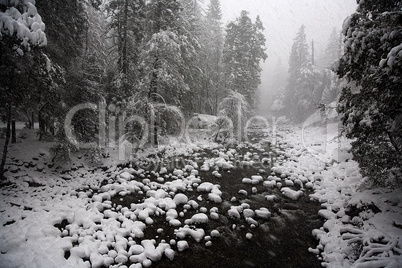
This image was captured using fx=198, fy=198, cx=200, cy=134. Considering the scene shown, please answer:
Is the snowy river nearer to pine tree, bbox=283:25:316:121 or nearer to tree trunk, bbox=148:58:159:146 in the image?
tree trunk, bbox=148:58:159:146

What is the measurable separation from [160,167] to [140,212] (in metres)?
4.28

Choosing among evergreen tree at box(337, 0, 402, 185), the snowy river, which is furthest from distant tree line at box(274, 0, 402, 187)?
the snowy river

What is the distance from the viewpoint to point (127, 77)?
12586 millimetres

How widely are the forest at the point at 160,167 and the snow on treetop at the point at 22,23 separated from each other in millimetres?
33

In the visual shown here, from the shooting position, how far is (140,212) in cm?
673

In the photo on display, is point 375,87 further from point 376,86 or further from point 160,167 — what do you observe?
point 160,167

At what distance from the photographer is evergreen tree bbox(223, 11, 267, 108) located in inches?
725

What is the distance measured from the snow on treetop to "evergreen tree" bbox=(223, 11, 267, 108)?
14.5 m

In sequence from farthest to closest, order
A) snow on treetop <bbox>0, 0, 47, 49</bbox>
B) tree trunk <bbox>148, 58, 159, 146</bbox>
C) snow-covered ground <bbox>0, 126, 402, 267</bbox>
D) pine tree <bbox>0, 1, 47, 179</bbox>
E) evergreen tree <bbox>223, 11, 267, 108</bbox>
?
evergreen tree <bbox>223, 11, 267, 108</bbox> < tree trunk <bbox>148, 58, 159, 146</bbox> < pine tree <bbox>0, 1, 47, 179</bbox> < snow on treetop <bbox>0, 0, 47, 49</bbox> < snow-covered ground <bbox>0, 126, 402, 267</bbox>

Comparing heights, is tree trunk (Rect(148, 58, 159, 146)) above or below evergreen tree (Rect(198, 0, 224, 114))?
below

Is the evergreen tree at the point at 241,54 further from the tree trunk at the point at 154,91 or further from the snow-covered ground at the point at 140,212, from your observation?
the snow-covered ground at the point at 140,212

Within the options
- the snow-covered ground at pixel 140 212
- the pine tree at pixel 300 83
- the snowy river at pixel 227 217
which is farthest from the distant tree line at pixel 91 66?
the pine tree at pixel 300 83

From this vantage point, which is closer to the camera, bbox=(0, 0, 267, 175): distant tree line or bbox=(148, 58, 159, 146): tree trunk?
bbox=(0, 0, 267, 175): distant tree line

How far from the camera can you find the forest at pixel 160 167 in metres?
4.97
